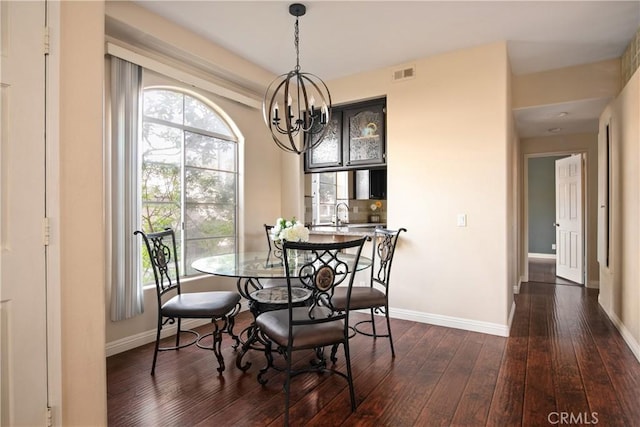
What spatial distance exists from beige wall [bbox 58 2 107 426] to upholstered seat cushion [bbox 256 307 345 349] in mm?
882

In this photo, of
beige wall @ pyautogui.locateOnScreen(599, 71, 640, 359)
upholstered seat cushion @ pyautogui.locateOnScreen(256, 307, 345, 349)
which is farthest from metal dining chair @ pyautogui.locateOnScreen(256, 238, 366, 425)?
beige wall @ pyautogui.locateOnScreen(599, 71, 640, 359)

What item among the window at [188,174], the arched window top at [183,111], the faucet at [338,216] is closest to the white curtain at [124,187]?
the window at [188,174]

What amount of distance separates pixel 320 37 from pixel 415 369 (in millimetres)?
2905

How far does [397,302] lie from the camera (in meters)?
3.76

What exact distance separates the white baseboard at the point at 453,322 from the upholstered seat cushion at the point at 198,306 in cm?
190

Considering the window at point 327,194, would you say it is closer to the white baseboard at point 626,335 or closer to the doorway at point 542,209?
the white baseboard at point 626,335

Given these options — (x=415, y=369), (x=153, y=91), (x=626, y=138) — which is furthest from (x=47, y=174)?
(x=626, y=138)

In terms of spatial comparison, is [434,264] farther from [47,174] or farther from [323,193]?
[47,174]

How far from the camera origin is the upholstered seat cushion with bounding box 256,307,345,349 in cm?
199

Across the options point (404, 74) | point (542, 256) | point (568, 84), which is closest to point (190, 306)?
point (404, 74)

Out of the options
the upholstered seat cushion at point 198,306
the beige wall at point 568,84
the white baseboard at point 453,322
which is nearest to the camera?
the upholstered seat cushion at point 198,306

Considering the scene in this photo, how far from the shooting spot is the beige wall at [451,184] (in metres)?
3.25

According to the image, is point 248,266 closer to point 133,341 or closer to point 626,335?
point 133,341

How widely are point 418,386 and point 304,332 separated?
2.92 ft
